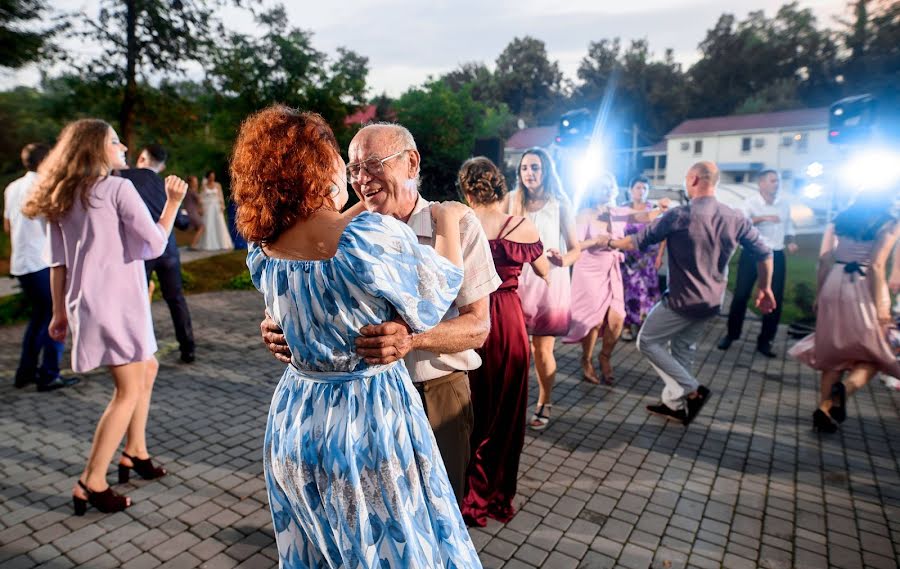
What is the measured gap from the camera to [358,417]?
1.70m

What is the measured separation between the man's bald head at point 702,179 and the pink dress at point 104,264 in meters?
4.00

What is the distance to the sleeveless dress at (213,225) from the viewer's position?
50.9 feet

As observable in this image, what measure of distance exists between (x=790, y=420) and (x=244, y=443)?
4.67 m

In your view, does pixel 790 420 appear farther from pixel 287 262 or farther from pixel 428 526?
pixel 287 262

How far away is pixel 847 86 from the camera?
61.2 meters

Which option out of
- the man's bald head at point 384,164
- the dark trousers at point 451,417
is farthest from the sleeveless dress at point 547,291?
the man's bald head at point 384,164

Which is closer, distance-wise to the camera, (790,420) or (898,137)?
(790,420)

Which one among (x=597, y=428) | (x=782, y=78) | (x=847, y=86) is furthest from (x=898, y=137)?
(x=782, y=78)

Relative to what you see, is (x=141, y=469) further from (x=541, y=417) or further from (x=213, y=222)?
(x=213, y=222)

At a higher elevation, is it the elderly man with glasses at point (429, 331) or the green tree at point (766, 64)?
the green tree at point (766, 64)

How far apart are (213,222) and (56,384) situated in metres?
10.6

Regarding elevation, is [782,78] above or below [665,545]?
above

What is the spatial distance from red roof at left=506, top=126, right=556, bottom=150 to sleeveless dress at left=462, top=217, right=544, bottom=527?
5640 cm

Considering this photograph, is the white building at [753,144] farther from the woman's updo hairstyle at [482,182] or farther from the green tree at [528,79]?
the woman's updo hairstyle at [482,182]
